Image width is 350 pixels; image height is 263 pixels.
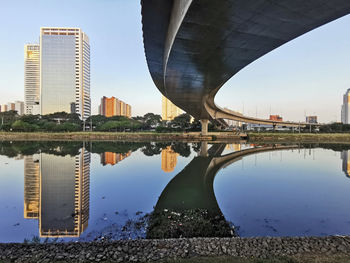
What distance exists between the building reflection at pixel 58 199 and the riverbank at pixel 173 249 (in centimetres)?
165

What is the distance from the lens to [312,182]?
1214 cm

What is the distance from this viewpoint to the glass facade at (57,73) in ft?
319

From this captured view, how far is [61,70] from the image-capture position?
9962 cm

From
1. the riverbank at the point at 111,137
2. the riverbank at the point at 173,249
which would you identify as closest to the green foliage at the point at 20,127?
the riverbank at the point at 111,137

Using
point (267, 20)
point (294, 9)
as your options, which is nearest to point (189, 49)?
point (267, 20)

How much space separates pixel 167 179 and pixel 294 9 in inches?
403

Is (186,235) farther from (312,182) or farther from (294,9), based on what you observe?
(312,182)

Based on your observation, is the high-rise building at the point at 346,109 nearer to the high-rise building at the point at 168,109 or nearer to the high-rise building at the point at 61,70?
the high-rise building at the point at 168,109

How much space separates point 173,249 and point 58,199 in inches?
272

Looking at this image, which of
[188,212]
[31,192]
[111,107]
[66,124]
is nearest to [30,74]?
[111,107]

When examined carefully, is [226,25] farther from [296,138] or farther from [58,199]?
[296,138]

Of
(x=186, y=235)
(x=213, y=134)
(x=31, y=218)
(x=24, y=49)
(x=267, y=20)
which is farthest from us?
(x=24, y=49)

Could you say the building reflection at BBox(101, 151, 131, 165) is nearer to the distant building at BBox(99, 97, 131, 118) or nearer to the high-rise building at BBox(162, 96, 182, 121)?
the high-rise building at BBox(162, 96, 182, 121)

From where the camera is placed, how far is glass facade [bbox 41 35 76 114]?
9725cm
